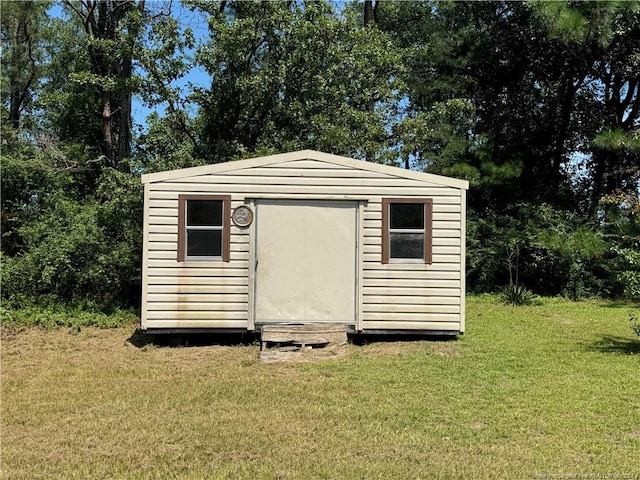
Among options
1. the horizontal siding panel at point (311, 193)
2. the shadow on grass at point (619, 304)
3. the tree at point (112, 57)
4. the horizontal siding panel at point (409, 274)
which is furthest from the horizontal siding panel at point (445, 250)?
the tree at point (112, 57)

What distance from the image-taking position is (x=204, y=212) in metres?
7.66

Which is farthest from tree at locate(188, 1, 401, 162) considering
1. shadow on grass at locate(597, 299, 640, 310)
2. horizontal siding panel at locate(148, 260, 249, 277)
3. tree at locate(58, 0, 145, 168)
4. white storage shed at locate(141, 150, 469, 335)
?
shadow on grass at locate(597, 299, 640, 310)

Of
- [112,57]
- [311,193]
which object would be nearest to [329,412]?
[311,193]

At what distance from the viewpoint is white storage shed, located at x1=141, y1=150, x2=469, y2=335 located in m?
7.57

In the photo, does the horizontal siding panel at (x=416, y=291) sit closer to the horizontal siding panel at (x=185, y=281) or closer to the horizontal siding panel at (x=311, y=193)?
the horizontal siding panel at (x=311, y=193)

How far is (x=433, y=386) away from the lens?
557 cm

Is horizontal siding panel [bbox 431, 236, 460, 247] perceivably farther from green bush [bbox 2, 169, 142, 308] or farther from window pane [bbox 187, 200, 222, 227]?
green bush [bbox 2, 169, 142, 308]

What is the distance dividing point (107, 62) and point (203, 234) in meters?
8.10

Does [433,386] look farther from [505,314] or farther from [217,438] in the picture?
[505,314]

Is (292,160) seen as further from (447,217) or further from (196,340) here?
(196,340)

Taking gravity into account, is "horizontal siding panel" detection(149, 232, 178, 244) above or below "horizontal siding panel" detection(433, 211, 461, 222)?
below

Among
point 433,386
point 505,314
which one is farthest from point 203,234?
point 505,314

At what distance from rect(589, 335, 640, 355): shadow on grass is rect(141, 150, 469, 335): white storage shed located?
1.90 metres

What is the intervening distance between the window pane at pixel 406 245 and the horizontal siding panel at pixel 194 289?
2.12 metres
